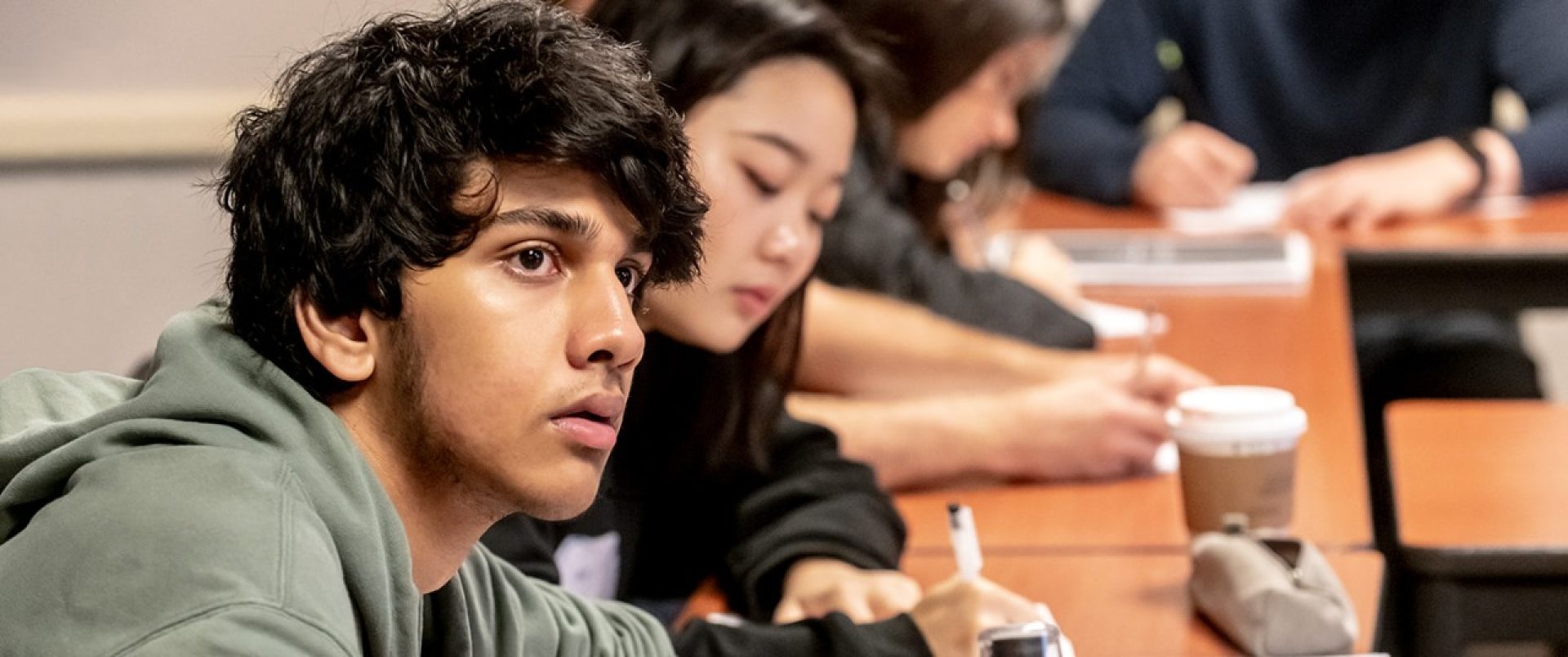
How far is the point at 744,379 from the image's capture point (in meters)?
1.63

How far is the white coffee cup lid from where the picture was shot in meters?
1.45

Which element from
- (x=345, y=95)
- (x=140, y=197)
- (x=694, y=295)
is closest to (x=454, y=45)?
(x=345, y=95)

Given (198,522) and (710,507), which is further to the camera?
(710,507)

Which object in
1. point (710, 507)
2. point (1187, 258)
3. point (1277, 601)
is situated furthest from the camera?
point (1187, 258)

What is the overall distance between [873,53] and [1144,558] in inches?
19.1

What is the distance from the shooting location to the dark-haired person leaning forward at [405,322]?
816 mm

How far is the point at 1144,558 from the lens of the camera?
1.50 m

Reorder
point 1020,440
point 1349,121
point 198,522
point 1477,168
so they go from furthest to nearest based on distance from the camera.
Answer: point 1349,121
point 1477,168
point 1020,440
point 198,522

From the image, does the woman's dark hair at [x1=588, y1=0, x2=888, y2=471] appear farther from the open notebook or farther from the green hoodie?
the open notebook

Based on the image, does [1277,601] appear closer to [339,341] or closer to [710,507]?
[710,507]

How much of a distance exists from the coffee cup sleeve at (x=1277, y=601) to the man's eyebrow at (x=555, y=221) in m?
0.58

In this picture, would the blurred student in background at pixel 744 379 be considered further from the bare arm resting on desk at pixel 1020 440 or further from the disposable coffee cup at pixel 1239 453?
the disposable coffee cup at pixel 1239 453

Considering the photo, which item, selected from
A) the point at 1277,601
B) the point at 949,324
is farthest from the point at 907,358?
the point at 1277,601

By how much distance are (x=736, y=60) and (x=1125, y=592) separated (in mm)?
518
